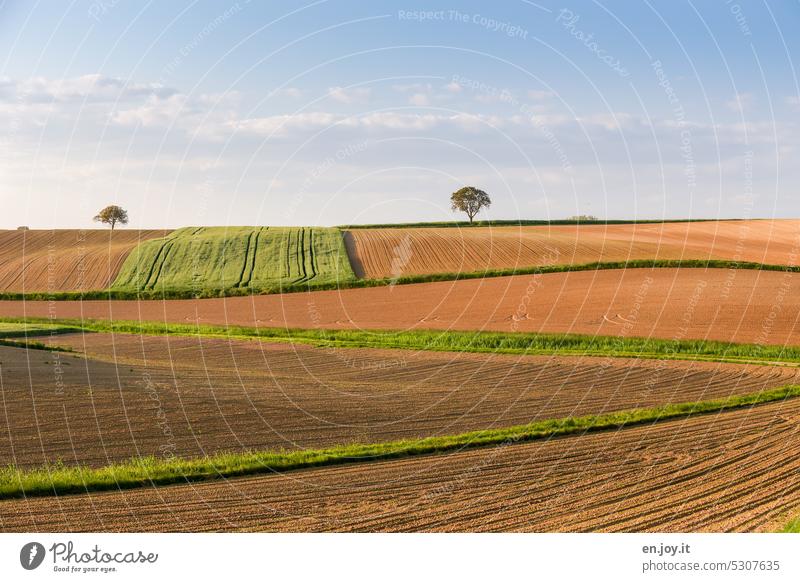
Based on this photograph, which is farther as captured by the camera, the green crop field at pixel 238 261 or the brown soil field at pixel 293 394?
the green crop field at pixel 238 261

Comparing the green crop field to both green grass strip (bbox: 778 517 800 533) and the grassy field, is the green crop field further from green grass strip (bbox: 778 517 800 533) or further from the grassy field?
green grass strip (bbox: 778 517 800 533)

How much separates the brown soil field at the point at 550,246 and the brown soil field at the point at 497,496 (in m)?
52.2

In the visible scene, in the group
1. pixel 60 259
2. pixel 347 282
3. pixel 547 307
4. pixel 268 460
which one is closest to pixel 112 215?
pixel 60 259

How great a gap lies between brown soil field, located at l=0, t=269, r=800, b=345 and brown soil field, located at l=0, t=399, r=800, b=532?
2545cm

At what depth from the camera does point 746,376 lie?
33.7m

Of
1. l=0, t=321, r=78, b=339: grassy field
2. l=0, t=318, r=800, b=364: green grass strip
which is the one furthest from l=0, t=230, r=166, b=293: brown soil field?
l=0, t=318, r=800, b=364: green grass strip

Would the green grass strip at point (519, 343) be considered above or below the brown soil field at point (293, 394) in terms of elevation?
above

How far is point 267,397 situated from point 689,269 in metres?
47.0

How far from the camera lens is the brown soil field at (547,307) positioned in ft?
153

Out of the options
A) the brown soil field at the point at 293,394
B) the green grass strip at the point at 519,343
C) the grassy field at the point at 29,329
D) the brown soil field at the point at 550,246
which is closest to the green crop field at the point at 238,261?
the brown soil field at the point at 550,246

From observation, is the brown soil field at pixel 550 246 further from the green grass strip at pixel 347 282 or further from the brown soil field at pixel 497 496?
the brown soil field at pixel 497 496

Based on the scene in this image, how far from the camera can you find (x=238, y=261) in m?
81.8

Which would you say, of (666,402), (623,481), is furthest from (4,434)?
(666,402)
